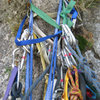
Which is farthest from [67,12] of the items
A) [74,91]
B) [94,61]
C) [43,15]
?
[74,91]

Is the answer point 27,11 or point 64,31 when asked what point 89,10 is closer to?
point 64,31

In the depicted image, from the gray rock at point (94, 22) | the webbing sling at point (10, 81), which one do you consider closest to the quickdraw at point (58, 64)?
the webbing sling at point (10, 81)

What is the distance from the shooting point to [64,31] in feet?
4.98

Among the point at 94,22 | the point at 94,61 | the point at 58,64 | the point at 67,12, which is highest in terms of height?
the point at 94,22

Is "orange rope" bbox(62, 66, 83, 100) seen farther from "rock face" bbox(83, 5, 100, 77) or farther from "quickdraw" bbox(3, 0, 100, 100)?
"rock face" bbox(83, 5, 100, 77)

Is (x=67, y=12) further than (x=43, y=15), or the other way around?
(x=67, y=12)

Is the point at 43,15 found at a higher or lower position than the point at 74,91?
higher

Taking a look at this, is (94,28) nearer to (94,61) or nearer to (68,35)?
(94,61)

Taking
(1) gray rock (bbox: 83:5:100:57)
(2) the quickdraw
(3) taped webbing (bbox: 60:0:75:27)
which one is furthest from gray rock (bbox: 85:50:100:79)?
(3) taped webbing (bbox: 60:0:75:27)

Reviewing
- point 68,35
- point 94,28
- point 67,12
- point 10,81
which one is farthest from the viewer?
point 94,28

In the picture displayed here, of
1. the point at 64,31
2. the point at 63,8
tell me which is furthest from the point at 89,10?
the point at 64,31

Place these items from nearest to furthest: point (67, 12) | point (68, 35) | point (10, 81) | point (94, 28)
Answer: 1. point (10, 81)
2. point (68, 35)
3. point (67, 12)
4. point (94, 28)

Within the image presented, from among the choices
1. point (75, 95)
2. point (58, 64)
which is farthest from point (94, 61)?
point (75, 95)

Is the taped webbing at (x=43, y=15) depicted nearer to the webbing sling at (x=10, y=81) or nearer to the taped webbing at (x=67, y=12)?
the taped webbing at (x=67, y=12)
